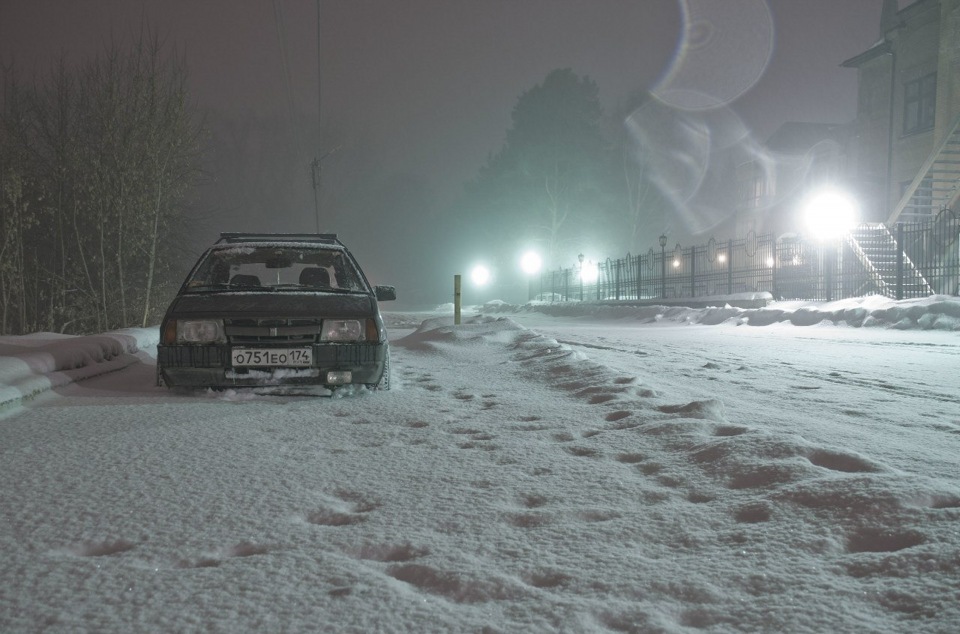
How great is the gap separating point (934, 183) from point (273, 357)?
2291 centimetres

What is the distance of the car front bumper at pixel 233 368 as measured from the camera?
4625mm

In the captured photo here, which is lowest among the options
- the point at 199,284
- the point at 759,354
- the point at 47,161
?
the point at 759,354

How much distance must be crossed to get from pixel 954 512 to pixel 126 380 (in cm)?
610

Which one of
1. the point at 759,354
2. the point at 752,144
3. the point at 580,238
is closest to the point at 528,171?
the point at 580,238

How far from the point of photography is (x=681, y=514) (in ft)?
7.30

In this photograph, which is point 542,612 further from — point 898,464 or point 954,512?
point 898,464

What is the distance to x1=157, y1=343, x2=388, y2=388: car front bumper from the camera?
182 inches

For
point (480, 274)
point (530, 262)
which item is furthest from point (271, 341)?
point (480, 274)

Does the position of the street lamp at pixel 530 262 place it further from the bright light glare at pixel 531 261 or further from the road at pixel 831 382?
the road at pixel 831 382

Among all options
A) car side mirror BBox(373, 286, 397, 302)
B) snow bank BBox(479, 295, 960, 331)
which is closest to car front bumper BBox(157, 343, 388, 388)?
car side mirror BBox(373, 286, 397, 302)

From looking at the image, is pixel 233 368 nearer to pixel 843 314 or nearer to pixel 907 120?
pixel 843 314

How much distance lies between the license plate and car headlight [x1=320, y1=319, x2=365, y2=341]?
0.58ft

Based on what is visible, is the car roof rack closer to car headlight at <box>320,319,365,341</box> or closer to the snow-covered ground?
car headlight at <box>320,319,365,341</box>

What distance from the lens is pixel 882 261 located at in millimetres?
18312
